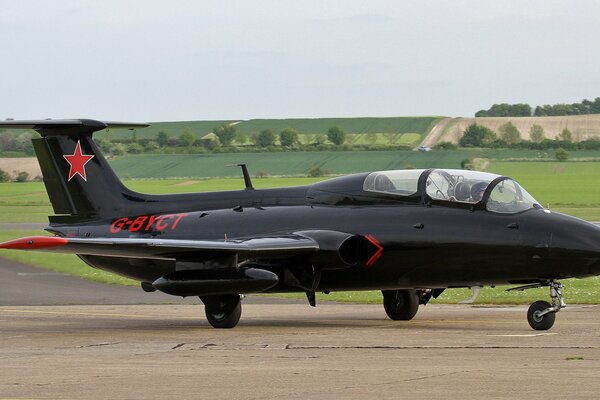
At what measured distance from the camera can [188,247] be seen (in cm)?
1814

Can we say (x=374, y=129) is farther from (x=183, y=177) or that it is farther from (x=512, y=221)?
(x=512, y=221)

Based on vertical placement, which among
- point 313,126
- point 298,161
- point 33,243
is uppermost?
point 33,243

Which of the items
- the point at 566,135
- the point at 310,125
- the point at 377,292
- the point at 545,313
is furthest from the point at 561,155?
the point at 545,313

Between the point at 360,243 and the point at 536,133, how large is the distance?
263 feet

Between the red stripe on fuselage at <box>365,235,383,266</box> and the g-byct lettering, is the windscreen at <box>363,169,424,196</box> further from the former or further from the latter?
the g-byct lettering

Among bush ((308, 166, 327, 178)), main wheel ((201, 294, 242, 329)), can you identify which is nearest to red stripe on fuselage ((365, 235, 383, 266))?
main wheel ((201, 294, 242, 329))

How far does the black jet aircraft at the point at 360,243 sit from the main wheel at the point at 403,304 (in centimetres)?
2

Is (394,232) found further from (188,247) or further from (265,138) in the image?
(265,138)

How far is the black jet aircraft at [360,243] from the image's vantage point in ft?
57.0

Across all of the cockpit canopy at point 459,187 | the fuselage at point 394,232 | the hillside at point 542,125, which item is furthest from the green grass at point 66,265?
the hillside at point 542,125

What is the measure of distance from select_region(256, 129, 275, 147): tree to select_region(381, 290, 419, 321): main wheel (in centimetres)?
7207

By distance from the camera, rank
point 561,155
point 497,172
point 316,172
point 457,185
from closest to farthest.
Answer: point 457,185
point 497,172
point 316,172
point 561,155

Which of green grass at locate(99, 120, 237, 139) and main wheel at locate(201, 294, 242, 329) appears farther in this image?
green grass at locate(99, 120, 237, 139)

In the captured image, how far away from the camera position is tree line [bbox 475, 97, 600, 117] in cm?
11400
